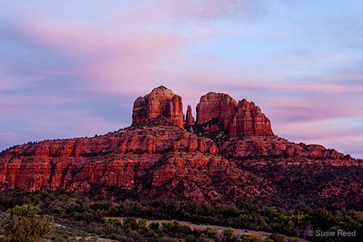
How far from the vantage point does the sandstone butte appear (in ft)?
269

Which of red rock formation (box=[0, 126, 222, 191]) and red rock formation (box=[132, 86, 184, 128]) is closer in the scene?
red rock formation (box=[0, 126, 222, 191])

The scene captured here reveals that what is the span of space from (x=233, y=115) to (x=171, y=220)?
88.4 metres

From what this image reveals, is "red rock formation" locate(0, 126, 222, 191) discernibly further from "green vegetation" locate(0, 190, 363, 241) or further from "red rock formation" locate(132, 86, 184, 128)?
"red rock formation" locate(132, 86, 184, 128)

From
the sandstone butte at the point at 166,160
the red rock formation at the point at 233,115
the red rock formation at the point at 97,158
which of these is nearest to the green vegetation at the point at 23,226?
the sandstone butte at the point at 166,160

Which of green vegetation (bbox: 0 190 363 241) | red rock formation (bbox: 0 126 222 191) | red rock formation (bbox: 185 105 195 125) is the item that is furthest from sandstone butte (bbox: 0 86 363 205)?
red rock formation (bbox: 185 105 195 125)

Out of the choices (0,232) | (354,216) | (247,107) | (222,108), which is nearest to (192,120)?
(222,108)

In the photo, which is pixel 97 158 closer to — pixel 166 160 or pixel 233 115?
pixel 166 160

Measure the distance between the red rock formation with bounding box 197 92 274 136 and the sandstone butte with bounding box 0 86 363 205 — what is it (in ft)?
1.30

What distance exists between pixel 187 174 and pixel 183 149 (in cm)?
1470

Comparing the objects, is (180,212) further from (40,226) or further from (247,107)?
(247,107)

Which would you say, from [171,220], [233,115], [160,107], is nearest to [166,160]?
[171,220]

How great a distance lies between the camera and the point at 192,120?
486 feet

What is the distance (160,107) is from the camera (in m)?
127

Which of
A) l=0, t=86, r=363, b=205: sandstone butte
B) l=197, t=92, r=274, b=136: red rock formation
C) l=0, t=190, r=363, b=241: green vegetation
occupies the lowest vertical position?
l=0, t=190, r=363, b=241: green vegetation
